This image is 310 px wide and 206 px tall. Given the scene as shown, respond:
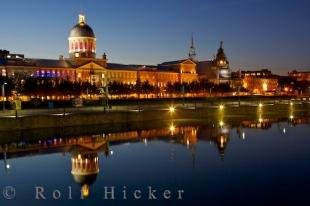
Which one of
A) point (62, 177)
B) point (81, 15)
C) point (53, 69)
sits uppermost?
point (81, 15)

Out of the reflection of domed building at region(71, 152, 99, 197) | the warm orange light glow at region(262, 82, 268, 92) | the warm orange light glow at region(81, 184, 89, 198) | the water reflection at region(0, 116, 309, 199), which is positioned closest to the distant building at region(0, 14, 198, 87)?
the water reflection at region(0, 116, 309, 199)

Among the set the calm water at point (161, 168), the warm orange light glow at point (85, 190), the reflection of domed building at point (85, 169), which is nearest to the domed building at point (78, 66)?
the calm water at point (161, 168)

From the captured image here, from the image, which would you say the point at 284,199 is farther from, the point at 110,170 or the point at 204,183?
the point at 110,170

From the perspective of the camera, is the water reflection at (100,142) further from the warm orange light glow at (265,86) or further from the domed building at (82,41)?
the warm orange light glow at (265,86)

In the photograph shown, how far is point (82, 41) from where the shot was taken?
11369 centimetres

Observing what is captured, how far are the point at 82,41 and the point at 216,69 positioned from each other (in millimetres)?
57831

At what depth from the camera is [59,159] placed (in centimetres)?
2895

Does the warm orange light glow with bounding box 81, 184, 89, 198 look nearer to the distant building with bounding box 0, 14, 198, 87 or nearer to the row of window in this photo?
the distant building with bounding box 0, 14, 198, 87

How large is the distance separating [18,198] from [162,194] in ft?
18.2

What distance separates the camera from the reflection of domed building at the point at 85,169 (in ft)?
72.5

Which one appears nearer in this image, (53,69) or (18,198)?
(18,198)

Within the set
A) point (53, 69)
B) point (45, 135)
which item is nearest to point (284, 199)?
point (45, 135)

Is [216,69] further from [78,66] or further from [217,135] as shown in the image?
[217,135]

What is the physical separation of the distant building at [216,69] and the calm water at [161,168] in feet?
384
